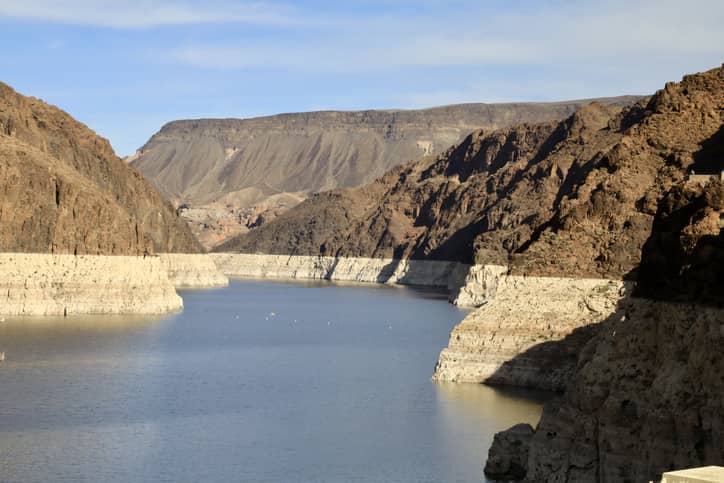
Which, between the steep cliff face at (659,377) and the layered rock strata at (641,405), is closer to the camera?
the layered rock strata at (641,405)

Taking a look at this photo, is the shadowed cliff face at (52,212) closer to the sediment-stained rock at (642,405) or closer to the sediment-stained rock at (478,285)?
the sediment-stained rock at (478,285)

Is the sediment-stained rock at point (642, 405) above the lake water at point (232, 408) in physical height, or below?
above

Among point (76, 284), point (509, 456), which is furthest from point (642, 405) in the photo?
point (76, 284)

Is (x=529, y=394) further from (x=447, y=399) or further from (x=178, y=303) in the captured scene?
(x=178, y=303)

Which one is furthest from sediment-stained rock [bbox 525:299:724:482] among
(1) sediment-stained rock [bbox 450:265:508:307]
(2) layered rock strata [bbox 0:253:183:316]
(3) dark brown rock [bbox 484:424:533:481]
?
(1) sediment-stained rock [bbox 450:265:508:307]

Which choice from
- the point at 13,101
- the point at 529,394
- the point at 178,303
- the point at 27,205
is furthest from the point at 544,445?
the point at 13,101

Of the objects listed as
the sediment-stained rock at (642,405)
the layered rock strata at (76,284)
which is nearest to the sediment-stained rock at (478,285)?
the layered rock strata at (76,284)

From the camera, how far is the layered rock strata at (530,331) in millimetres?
64125

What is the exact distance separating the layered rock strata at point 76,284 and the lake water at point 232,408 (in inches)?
186

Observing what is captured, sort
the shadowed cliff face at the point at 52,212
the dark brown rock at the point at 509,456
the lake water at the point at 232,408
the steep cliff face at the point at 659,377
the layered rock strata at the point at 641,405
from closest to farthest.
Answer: the layered rock strata at the point at 641,405 → the steep cliff face at the point at 659,377 → the dark brown rock at the point at 509,456 → the lake water at the point at 232,408 → the shadowed cliff face at the point at 52,212

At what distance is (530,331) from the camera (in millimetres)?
65312

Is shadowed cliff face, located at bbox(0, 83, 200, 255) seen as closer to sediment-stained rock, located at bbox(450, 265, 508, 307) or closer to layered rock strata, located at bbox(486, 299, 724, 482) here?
sediment-stained rock, located at bbox(450, 265, 508, 307)

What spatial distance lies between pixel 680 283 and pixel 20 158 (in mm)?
100703

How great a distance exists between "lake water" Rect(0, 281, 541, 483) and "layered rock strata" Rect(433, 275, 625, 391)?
1709 millimetres
